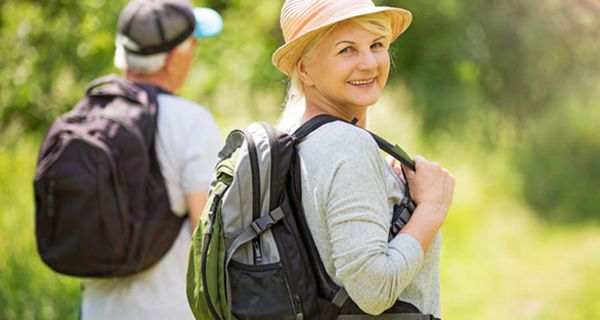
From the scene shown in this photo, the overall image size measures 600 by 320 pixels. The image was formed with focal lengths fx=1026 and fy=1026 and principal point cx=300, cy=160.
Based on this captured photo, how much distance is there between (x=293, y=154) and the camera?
2320 millimetres

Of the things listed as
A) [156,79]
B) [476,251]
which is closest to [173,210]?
[156,79]

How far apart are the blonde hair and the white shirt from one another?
2.94 ft

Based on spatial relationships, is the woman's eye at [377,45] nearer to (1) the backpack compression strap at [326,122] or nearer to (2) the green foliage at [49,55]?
(1) the backpack compression strap at [326,122]

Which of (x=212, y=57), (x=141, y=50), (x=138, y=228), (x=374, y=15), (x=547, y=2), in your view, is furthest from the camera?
(x=547, y=2)

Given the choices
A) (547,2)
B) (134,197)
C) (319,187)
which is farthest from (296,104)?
(547,2)

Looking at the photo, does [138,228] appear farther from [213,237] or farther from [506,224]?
[506,224]

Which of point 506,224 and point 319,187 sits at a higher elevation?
point 506,224

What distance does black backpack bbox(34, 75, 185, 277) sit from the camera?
3408 millimetres

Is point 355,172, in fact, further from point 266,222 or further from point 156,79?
point 156,79

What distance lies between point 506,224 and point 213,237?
7.22m

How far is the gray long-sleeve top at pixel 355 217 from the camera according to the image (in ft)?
7.23

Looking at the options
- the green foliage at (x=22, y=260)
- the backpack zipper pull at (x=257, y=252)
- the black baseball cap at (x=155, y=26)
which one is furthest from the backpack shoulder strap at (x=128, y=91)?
the green foliage at (x=22, y=260)

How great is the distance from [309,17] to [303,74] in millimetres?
165

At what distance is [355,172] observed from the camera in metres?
2.23
